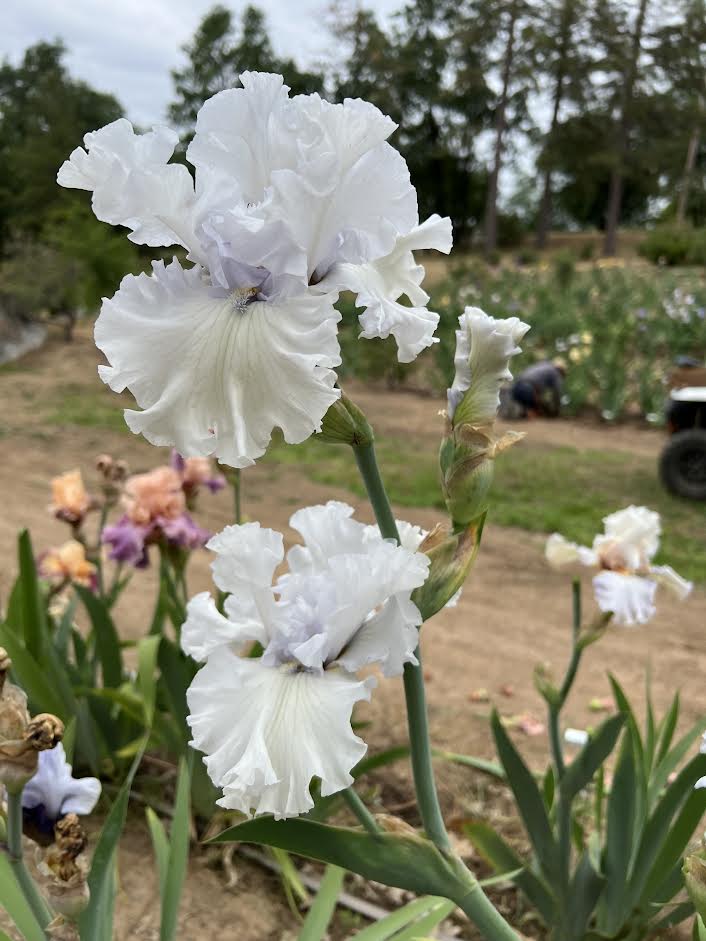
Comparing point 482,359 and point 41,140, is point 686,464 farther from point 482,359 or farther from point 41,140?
point 41,140

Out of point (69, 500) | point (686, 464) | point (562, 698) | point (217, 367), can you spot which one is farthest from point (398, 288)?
point (686, 464)

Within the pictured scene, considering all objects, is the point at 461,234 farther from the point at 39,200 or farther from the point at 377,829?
the point at 377,829

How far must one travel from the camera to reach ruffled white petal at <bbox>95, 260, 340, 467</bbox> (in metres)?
0.73

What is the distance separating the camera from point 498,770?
2301mm

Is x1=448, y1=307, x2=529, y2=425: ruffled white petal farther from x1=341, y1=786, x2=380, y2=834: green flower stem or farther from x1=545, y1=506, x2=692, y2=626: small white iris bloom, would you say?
x1=545, y1=506, x2=692, y2=626: small white iris bloom

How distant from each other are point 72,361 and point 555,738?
10784mm

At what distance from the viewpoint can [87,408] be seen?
844 centimetres

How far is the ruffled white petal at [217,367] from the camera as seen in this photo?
73cm

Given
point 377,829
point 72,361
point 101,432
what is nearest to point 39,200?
point 72,361

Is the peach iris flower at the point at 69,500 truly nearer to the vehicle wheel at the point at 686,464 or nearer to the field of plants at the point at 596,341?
the vehicle wheel at the point at 686,464

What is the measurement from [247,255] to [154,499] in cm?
154

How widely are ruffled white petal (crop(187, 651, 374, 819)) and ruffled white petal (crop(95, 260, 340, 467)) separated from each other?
0.83ft

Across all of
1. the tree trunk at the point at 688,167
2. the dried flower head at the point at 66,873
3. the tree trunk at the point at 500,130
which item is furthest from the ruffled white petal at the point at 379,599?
the tree trunk at the point at 688,167

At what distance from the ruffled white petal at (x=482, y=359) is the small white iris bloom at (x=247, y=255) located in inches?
6.3
